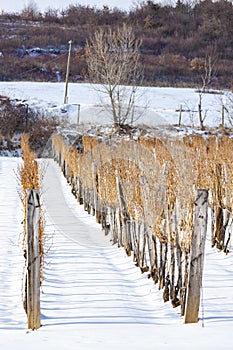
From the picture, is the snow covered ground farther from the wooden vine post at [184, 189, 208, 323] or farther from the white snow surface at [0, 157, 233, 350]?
the wooden vine post at [184, 189, 208, 323]

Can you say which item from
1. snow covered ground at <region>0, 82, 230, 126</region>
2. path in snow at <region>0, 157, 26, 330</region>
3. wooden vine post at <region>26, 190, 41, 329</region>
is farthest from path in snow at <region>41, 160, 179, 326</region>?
snow covered ground at <region>0, 82, 230, 126</region>

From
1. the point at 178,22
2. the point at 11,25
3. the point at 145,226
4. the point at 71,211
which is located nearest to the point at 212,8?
the point at 178,22

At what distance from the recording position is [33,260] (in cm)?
496

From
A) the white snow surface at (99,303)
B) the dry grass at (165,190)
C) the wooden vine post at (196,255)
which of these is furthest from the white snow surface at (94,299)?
the dry grass at (165,190)

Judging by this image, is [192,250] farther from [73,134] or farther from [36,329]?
[73,134]

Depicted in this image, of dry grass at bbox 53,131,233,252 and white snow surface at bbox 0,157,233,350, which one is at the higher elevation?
dry grass at bbox 53,131,233,252

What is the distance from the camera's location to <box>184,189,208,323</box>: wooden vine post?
4910 mm

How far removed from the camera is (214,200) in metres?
A: 8.76

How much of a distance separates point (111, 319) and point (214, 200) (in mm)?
4090

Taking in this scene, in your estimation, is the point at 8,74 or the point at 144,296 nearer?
the point at 144,296

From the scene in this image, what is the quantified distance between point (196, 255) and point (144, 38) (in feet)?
158

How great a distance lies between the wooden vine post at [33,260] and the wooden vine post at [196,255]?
1357 millimetres

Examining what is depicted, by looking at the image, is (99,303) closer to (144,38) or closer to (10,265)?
(10,265)

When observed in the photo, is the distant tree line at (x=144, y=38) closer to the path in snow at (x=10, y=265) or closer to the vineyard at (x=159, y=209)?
the path in snow at (x=10, y=265)
